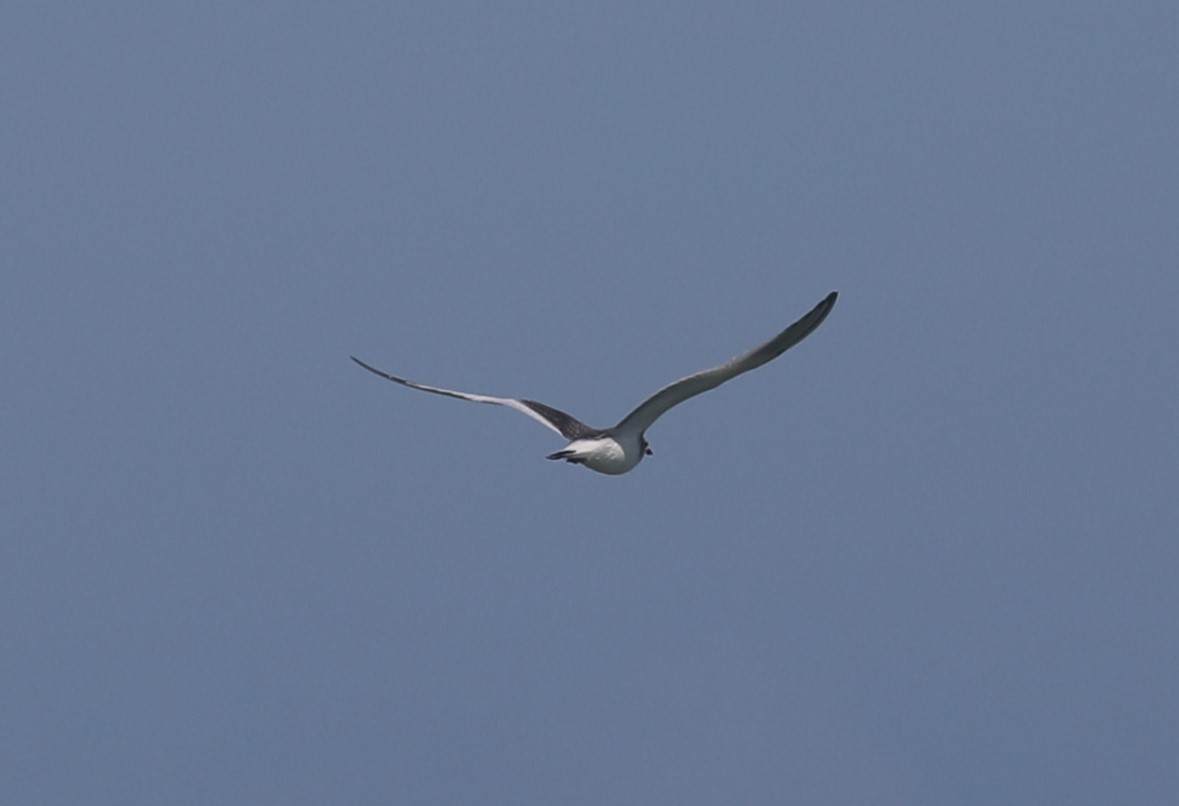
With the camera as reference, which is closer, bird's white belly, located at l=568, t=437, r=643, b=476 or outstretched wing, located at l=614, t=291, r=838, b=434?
outstretched wing, located at l=614, t=291, r=838, b=434

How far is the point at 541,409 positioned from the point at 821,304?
7945 mm

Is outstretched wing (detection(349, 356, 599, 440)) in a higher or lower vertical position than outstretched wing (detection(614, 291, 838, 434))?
lower

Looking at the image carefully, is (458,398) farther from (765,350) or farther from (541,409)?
(765,350)

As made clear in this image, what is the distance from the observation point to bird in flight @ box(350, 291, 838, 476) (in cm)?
2045

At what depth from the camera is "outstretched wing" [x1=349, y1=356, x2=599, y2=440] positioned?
85.0ft

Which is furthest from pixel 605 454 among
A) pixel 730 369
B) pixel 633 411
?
pixel 730 369

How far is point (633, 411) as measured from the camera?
22953 mm

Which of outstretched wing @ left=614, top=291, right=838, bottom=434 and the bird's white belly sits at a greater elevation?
outstretched wing @ left=614, top=291, right=838, bottom=434

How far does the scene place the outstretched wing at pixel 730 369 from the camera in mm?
20234

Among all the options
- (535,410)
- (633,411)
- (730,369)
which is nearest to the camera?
(730,369)

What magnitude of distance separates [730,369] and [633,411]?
2.31 meters

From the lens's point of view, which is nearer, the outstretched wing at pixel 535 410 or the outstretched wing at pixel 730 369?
the outstretched wing at pixel 730 369

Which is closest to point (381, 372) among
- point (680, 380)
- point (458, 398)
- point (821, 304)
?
point (458, 398)

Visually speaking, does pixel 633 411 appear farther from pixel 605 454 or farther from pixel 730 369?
pixel 730 369
